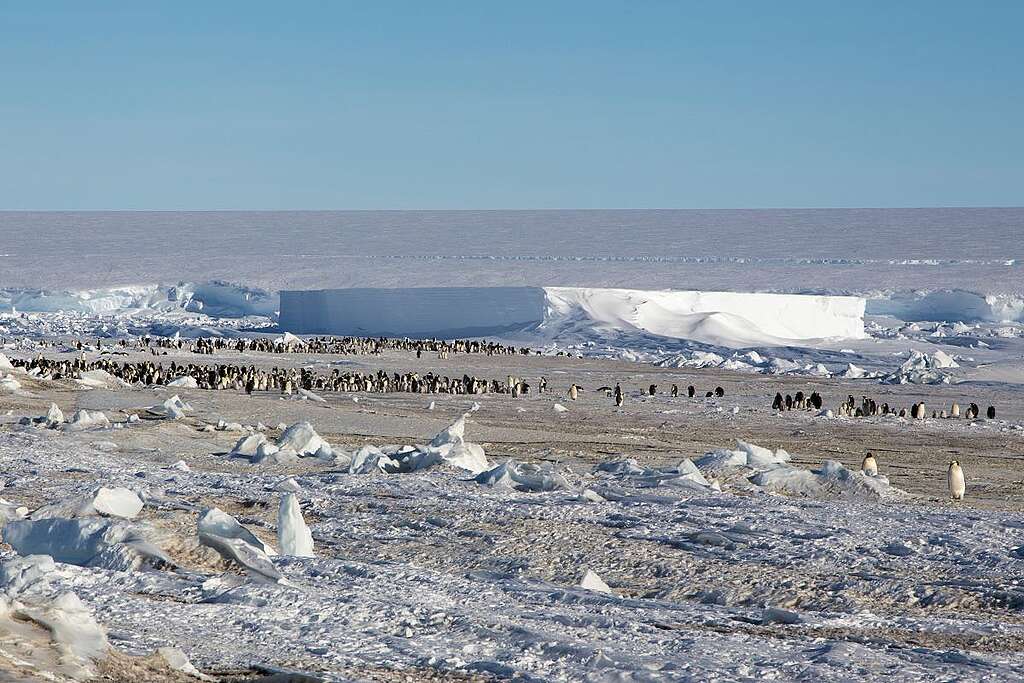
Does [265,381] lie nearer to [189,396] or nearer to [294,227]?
[189,396]

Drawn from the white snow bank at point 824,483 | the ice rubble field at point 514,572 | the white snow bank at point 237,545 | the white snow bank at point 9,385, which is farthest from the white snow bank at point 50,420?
the white snow bank at point 237,545

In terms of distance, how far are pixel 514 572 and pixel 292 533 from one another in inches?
38.7

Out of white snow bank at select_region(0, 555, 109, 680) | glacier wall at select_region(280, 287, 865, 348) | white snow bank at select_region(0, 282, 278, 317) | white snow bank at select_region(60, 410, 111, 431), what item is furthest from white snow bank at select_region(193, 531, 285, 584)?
white snow bank at select_region(0, 282, 278, 317)

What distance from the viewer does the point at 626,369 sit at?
90.5 ft

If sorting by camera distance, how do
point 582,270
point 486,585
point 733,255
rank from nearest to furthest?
1. point 486,585
2. point 582,270
3. point 733,255

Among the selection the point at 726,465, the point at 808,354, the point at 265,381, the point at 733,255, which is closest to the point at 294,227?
the point at 733,255

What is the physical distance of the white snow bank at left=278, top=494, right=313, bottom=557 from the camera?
5832 millimetres

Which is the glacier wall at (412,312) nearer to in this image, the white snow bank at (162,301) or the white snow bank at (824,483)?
the white snow bank at (162,301)

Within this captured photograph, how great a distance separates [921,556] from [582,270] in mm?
55862

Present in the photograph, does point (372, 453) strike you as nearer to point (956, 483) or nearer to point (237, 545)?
point (237, 545)

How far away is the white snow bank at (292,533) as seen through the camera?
5.83 metres

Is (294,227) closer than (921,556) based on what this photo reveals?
No

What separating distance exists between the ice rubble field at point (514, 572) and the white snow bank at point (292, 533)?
0.01m

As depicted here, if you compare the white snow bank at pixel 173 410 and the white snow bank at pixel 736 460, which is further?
the white snow bank at pixel 173 410
